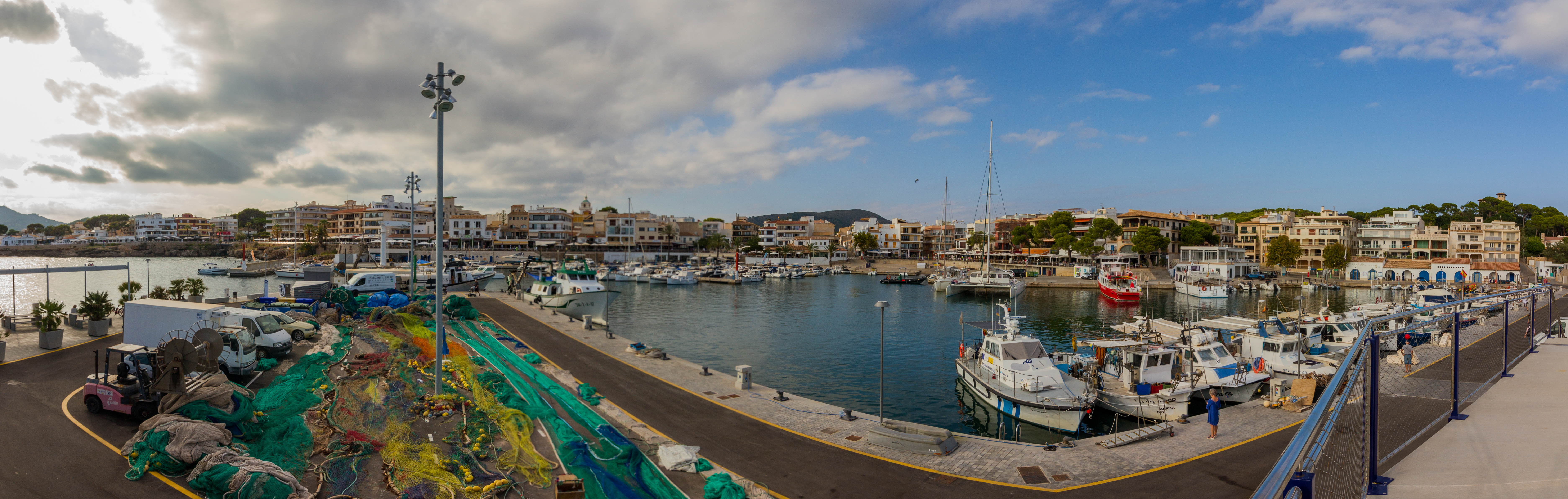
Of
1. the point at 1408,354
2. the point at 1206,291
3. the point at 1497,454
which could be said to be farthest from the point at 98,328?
the point at 1206,291

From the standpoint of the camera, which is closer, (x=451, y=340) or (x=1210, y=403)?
(x=1210, y=403)

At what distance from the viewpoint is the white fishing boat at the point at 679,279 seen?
67875mm

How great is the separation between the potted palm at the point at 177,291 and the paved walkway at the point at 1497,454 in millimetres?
34878

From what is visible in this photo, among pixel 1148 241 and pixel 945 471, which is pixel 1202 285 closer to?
pixel 1148 241

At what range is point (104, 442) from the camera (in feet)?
32.4

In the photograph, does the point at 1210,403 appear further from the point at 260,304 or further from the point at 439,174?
the point at 260,304

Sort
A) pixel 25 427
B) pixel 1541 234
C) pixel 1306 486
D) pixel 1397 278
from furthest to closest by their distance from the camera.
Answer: pixel 1541 234 → pixel 1397 278 → pixel 25 427 → pixel 1306 486

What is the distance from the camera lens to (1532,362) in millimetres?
6715

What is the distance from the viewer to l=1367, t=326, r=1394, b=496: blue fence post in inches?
140

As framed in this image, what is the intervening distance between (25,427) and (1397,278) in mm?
101170

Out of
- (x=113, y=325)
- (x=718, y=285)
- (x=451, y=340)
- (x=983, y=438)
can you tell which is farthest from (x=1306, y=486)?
(x=718, y=285)

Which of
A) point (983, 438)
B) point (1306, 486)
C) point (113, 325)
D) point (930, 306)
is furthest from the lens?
point (930, 306)

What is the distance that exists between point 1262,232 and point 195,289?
11084 cm

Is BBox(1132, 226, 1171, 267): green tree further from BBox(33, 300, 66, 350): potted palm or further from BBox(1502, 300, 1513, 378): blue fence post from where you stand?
BBox(33, 300, 66, 350): potted palm
